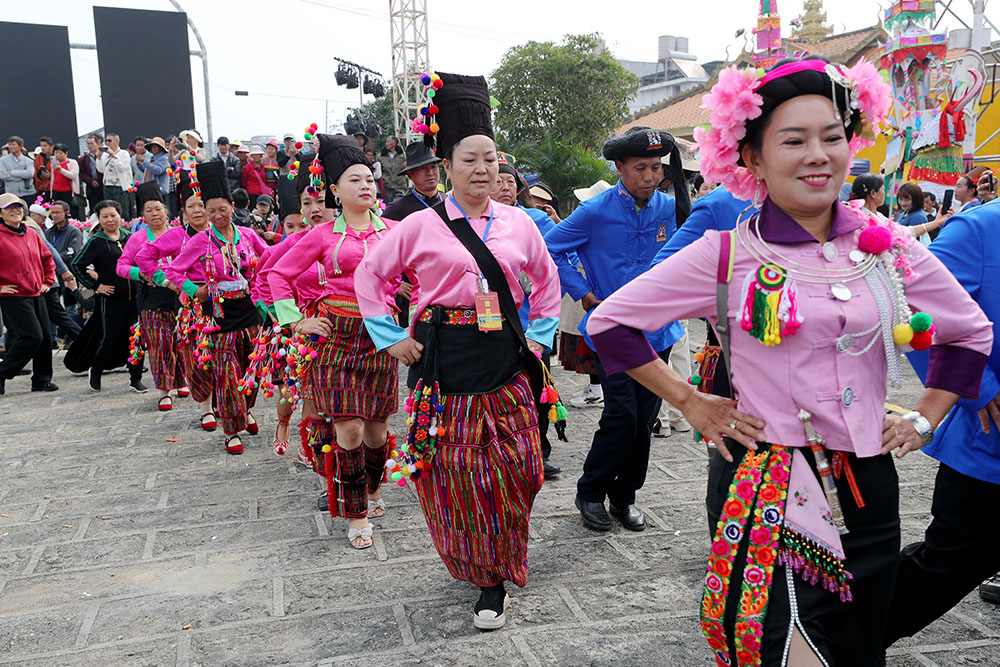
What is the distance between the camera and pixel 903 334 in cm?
194

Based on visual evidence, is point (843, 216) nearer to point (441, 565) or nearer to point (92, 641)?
point (441, 565)

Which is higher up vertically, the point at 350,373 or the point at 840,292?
the point at 840,292

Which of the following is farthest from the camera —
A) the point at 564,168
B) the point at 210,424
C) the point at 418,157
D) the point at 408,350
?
the point at 564,168

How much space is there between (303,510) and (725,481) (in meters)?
3.47

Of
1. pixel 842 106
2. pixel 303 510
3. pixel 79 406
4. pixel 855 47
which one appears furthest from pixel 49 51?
pixel 855 47

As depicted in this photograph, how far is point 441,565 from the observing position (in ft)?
13.3

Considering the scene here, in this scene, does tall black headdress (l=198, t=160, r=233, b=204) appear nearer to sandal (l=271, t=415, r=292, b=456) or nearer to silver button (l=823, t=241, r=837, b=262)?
sandal (l=271, t=415, r=292, b=456)

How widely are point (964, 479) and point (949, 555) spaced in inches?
9.8

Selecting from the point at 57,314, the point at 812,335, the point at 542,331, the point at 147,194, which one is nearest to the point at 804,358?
the point at 812,335

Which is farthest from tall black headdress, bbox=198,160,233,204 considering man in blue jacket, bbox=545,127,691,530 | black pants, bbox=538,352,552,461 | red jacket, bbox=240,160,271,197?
red jacket, bbox=240,160,271,197

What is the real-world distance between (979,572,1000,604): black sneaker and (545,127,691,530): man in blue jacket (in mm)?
1587

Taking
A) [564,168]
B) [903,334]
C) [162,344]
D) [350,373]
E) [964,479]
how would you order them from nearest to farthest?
[903,334] → [964,479] → [350,373] → [162,344] → [564,168]

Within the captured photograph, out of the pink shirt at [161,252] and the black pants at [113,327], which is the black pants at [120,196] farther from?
the pink shirt at [161,252]

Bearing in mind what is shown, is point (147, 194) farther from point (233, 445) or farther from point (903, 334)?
point (903, 334)
